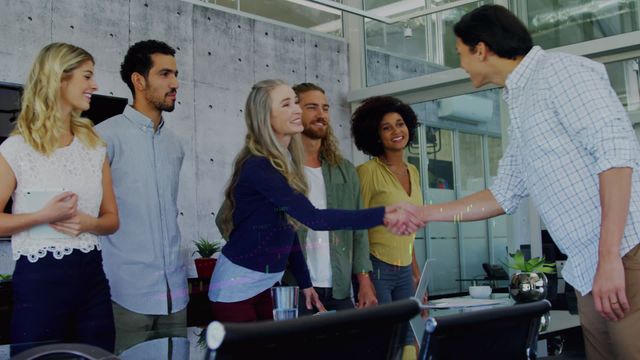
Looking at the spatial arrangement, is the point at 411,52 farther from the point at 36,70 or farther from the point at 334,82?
the point at 36,70

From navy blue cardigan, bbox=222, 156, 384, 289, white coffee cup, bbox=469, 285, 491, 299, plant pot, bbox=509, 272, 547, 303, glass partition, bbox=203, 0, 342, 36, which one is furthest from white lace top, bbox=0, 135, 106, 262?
glass partition, bbox=203, 0, 342, 36

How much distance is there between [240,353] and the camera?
2.19ft

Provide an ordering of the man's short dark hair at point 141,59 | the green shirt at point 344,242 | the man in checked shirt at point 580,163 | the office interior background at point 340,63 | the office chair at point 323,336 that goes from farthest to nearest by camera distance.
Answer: the office interior background at point 340,63
the man's short dark hair at point 141,59
the green shirt at point 344,242
the man in checked shirt at point 580,163
the office chair at point 323,336

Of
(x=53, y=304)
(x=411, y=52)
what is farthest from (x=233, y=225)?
(x=411, y=52)

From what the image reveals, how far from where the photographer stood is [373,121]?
8.15 feet

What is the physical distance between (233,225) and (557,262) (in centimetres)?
100

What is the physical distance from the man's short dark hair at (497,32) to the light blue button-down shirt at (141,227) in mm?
942

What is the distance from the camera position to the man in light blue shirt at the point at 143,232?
6.21 feet

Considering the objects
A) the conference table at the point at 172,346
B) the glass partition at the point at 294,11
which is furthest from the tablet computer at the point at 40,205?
the glass partition at the point at 294,11

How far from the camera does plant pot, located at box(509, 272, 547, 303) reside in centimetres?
211

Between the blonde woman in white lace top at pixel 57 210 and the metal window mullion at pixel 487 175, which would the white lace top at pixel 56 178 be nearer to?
the blonde woman in white lace top at pixel 57 210

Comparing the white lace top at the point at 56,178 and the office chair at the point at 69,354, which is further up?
the white lace top at the point at 56,178

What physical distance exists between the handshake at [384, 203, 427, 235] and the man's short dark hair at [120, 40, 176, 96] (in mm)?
879

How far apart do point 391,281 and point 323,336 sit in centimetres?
127
